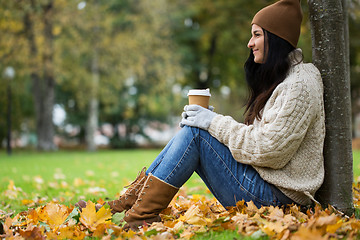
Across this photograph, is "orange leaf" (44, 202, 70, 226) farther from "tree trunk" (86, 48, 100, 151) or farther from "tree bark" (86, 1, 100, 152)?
"tree trunk" (86, 48, 100, 151)

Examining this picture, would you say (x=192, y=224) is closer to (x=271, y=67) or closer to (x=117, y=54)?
(x=271, y=67)

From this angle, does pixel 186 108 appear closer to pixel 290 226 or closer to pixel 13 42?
pixel 290 226

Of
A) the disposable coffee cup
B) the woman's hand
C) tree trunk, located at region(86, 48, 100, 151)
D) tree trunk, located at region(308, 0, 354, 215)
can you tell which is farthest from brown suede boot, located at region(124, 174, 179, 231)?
tree trunk, located at region(86, 48, 100, 151)

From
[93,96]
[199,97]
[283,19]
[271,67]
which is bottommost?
[93,96]

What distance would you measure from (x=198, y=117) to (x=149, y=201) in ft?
2.01

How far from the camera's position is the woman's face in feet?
8.01

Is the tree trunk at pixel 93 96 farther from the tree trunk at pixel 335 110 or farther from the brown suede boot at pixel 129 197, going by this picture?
the tree trunk at pixel 335 110

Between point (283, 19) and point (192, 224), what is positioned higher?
point (283, 19)

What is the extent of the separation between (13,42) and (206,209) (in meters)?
14.0

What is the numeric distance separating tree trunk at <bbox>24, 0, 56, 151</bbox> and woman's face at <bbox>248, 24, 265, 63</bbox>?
1330 centimetres

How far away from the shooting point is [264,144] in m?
2.13

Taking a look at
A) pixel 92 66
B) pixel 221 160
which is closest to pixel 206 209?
pixel 221 160

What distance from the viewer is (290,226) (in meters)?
1.88

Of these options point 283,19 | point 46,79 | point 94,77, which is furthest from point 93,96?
point 283,19
